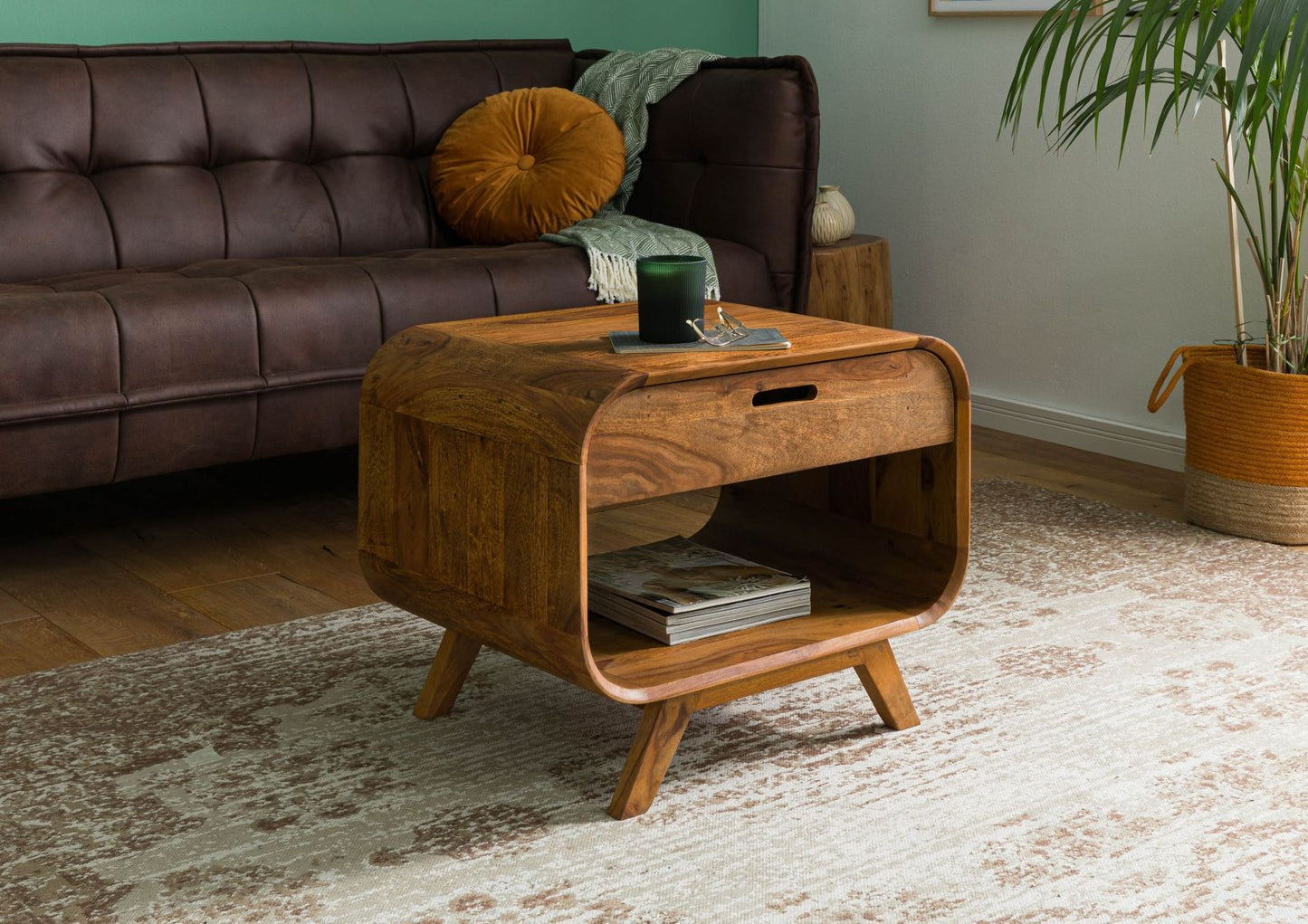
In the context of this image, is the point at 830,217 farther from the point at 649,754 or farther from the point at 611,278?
the point at 649,754

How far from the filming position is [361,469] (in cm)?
173

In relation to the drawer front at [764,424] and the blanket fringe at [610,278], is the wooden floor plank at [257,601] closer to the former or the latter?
the blanket fringe at [610,278]

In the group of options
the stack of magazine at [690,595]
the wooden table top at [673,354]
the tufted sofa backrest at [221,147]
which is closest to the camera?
the wooden table top at [673,354]

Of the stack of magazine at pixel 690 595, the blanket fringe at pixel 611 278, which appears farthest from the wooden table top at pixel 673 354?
the blanket fringe at pixel 611 278

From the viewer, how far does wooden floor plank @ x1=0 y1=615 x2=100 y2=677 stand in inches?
77.8

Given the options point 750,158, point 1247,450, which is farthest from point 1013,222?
point 1247,450

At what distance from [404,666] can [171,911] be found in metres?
0.65

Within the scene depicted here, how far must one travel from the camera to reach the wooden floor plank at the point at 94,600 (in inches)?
82.6

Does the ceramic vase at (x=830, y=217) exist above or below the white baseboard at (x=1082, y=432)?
above

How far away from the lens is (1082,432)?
10.6 feet

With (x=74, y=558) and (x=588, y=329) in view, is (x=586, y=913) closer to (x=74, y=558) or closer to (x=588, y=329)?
(x=588, y=329)

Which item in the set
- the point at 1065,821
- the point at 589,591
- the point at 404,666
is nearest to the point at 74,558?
the point at 404,666

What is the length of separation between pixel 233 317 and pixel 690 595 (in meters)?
1.04

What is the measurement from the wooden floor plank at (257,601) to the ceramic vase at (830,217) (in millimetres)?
1488
